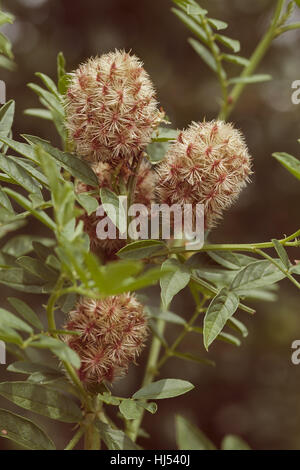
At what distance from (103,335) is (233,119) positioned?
169 centimetres

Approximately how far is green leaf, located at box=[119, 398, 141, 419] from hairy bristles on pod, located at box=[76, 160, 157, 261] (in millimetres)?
226

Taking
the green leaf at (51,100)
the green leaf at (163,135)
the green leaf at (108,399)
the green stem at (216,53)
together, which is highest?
the green stem at (216,53)

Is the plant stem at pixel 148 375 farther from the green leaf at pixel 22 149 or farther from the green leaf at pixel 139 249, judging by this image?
the green leaf at pixel 22 149

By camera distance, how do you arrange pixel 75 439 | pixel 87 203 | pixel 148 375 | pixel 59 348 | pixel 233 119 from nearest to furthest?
pixel 59 348
pixel 87 203
pixel 75 439
pixel 148 375
pixel 233 119

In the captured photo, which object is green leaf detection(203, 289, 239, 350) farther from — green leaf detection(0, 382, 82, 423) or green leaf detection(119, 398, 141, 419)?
green leaf detection(0, 382, 82, 423)

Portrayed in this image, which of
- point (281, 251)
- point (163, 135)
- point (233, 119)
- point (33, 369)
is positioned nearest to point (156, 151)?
point (163, 135)

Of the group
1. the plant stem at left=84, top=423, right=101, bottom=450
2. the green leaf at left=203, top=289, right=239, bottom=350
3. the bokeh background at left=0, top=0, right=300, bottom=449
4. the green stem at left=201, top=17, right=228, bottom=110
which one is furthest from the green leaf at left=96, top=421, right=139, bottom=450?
the bokeh background at left=0, top=0, right=300, bottom=449

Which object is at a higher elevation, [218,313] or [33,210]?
[33,210]

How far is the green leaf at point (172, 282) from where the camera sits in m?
0.69

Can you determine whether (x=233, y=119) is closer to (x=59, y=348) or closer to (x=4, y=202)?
(x=4, y=202)

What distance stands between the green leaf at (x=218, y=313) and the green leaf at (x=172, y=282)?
49 mm

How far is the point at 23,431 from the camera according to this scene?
29.4 inches

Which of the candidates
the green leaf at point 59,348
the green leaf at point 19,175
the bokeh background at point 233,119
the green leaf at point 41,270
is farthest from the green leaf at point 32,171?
the bokeh background at point 233,119

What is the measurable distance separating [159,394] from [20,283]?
282mm
